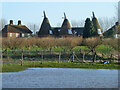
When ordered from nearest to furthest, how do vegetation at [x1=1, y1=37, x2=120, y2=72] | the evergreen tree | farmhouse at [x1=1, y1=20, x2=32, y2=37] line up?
vegetation at [x1=1, y1=37, x2=120, y2=72] → the evergreen tree → farmhouse at [x1=1, y1=20, x2=32, y2=37]

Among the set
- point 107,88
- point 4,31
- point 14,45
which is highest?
point 4,31

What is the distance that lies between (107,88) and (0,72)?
10.7 m

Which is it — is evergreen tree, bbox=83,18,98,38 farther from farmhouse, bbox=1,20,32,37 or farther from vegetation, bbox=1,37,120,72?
farmhouse, bbox=1,20,32,37

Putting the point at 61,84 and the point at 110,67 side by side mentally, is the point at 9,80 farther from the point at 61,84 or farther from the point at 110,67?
the point at 110,67

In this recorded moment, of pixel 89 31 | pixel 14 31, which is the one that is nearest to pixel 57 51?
pixel 89 31

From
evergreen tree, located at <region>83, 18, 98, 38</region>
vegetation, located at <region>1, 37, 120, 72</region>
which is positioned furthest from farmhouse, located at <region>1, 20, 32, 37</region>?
vegetation, located at <region>1, 37, 120, 72</region>

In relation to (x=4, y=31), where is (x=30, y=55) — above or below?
below

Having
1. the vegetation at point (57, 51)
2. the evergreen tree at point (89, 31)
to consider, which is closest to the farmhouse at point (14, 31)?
the evergreen tree at point (89, 31)

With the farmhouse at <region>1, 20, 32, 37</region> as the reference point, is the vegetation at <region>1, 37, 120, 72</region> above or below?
below

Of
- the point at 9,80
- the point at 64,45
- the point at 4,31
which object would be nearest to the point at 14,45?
the point at 64,45

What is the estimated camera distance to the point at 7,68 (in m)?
24.8

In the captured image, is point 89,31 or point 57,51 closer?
point 57,51

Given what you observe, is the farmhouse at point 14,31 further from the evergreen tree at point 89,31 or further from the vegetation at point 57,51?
the vegetation at point 57,51

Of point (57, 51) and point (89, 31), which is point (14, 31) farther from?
point (57, 51)
